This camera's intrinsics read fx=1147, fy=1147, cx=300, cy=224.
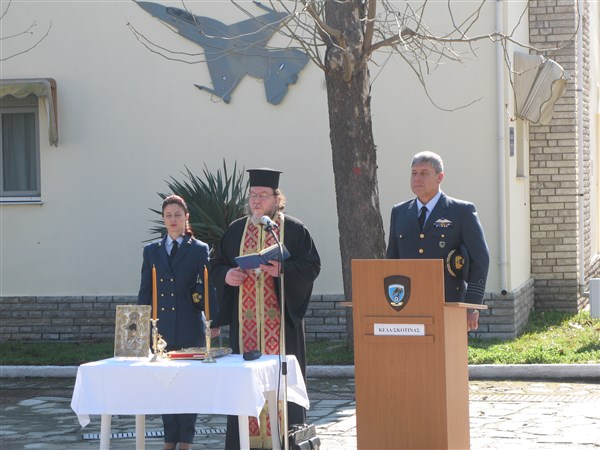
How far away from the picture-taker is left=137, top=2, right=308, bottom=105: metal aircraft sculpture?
13914 mm

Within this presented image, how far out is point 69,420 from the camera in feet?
33.8

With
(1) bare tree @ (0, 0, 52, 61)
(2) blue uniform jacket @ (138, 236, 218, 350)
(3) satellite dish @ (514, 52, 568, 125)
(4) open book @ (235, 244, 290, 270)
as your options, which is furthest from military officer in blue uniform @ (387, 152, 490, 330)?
(1) bare tree @ (0, 0, 52, 61)

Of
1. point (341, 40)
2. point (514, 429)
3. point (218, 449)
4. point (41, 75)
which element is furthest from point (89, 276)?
point (514, 429)

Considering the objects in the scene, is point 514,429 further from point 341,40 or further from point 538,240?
point 538,240

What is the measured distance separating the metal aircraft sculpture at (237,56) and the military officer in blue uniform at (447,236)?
6479mm

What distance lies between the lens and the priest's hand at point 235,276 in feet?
24.8

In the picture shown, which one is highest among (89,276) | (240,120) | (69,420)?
(240,120)

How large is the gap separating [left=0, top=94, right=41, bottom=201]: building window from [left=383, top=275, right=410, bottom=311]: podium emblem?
937 cm

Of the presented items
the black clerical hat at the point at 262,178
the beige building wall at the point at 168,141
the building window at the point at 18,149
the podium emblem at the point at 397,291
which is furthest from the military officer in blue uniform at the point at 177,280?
the building window at the point at 18,149

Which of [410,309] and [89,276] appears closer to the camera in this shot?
[410,309]

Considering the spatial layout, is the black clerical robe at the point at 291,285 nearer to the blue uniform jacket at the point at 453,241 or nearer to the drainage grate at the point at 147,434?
the blue uniform jacket at the point at 453,241

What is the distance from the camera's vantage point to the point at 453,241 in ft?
25.0

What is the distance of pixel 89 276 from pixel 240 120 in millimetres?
2758

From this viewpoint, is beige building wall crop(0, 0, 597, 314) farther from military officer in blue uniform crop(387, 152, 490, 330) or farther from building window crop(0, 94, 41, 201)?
military officer in blue uniform crop(387, 152, 490, 330)
